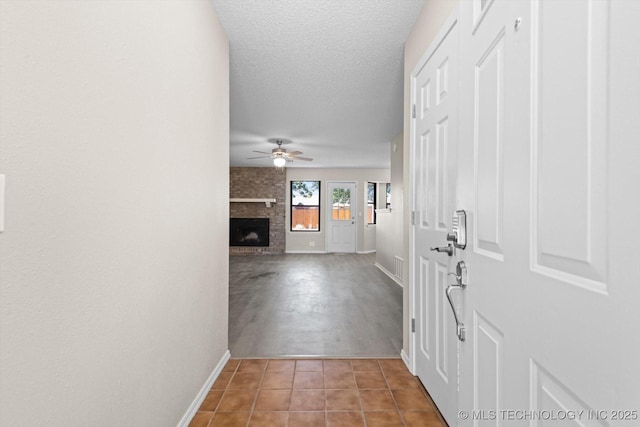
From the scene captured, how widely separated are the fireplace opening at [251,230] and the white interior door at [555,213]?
28.8 ft

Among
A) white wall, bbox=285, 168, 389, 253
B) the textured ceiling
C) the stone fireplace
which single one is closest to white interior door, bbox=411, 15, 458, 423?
the textured ceiling

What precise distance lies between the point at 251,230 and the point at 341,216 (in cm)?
265

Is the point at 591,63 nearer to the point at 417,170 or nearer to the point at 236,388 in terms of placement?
the point at 417,170

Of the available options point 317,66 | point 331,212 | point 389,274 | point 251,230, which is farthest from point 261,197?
point 317,66

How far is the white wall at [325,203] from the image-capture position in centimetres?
977

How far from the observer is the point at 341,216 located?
9.85 m

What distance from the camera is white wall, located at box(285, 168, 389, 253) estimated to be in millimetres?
9773

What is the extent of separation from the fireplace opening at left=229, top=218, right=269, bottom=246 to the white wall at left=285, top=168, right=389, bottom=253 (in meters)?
0.65

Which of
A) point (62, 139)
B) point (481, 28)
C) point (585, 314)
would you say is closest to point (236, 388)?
point (62, 139)

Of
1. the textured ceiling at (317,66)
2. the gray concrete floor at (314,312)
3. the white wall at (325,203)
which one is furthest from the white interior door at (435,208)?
the white wall at (325,203)

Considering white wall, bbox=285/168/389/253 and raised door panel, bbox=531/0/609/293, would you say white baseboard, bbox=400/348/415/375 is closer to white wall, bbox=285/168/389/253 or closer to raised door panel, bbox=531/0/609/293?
raised door panel, bbox=531/0/609/293

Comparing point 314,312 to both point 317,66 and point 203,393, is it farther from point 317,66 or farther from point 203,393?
point 317,66

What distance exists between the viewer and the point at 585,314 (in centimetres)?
64

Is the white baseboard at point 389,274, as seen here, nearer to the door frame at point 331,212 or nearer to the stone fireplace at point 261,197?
the door frame at point 331,212
